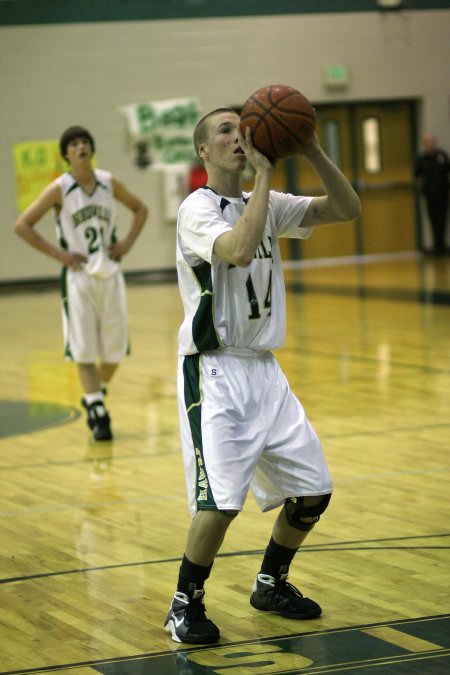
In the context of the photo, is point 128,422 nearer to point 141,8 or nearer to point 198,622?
point 198,622

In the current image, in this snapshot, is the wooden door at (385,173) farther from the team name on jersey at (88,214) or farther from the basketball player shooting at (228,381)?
the basketball player shooting at (228,381)

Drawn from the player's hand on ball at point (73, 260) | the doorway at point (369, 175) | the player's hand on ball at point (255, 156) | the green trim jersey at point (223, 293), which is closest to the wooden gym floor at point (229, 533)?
the green trim jersey at point (223, 293)

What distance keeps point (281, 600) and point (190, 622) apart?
37 cm

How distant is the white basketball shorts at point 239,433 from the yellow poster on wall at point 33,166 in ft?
44.1

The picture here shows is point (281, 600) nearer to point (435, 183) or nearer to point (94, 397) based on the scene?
point (94, 397)

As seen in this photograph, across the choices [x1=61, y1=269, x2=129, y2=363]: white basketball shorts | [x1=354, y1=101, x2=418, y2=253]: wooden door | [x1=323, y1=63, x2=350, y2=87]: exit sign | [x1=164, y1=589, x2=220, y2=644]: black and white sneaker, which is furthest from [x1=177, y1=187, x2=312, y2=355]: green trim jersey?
[x1=354, y1=101, x2=418, y2=253]: wooden door

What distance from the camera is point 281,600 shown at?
12.9 feet

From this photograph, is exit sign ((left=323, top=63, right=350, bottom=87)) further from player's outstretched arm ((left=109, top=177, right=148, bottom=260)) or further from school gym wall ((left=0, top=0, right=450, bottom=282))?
player's outstretched arm ((left=109, top=177, right=148, bottom=260))

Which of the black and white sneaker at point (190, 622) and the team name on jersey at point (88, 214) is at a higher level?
the team name on jersey at point (88, 214)

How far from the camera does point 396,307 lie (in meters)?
12.8

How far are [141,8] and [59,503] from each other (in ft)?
42.8

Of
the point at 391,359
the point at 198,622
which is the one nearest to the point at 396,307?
the point at 391,359

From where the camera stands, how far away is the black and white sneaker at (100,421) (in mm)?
7035

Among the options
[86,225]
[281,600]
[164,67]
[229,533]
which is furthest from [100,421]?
[164,67]
